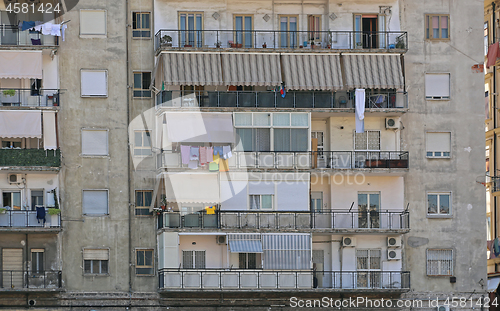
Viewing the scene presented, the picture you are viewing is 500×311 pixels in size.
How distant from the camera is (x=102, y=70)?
50188 mm

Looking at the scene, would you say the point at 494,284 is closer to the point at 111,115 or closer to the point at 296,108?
the point at 296,108

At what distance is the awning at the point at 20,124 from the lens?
160 ft

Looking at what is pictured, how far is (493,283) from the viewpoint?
5397cm

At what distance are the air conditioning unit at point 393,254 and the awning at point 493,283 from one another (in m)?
5.62

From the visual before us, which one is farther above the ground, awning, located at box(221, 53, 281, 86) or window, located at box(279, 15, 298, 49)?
window, located at box(279, 15, 298, 49)

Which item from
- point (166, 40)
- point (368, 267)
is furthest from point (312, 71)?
point (368, 267)

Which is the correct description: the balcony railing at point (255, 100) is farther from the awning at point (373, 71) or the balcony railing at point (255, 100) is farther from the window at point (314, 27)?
the window at point (314, 27)

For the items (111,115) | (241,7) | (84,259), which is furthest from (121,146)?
(241,7)

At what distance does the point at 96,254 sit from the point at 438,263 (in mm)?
16480

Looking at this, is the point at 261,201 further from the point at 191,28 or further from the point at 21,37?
the point at 21,37

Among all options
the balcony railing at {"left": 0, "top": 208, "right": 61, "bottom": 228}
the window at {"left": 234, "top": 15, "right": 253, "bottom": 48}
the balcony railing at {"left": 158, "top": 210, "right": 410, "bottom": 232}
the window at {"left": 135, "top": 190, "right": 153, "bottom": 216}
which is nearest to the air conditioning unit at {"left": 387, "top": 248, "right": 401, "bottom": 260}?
the balcony railing at {"left": 158, "top": 210, "right": 410, "bottom": 232}

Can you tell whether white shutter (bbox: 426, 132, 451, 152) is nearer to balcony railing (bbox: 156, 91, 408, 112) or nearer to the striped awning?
balcony railing (bbox: 156, 91, 408, 112)

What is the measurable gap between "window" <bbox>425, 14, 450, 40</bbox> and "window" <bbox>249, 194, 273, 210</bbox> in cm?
1141

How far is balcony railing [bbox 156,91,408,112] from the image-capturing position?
49.7 meters
